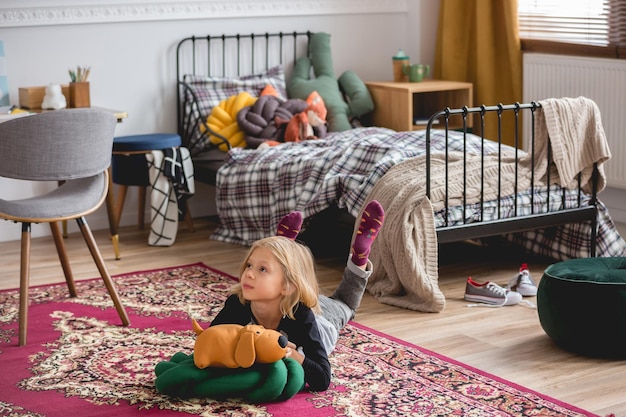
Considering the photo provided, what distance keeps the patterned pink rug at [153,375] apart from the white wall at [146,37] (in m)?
1.50

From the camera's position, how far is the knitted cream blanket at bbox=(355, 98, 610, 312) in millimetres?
3326

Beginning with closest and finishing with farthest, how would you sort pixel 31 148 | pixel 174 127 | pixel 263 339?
1. pixel 263 339
2. pixel 31 148
3. pixel 174 127

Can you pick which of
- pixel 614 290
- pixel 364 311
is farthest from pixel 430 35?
pixel 614 290

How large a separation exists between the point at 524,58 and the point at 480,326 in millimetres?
2306

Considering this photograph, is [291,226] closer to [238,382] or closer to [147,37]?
[238,382]

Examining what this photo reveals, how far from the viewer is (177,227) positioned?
15.1ft

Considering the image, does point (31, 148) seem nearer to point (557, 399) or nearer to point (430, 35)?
point (557, 399)

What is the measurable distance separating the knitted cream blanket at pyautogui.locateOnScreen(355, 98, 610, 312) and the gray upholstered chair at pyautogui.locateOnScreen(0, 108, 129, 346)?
96 cm

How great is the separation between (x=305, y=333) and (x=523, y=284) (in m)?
1.18

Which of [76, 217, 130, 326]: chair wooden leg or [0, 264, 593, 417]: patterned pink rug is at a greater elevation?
[76, 217, 130, 326]: chair wooden leg

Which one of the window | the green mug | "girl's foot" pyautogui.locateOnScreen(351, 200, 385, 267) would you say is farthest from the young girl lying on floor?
the green mug

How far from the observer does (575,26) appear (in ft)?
15.7

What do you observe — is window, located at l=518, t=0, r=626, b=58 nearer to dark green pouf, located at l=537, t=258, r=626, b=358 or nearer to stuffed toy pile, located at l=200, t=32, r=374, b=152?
stuffed toy pile, located at l=200, t=32, r=374, b=152

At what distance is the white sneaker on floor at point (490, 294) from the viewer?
3314mm
